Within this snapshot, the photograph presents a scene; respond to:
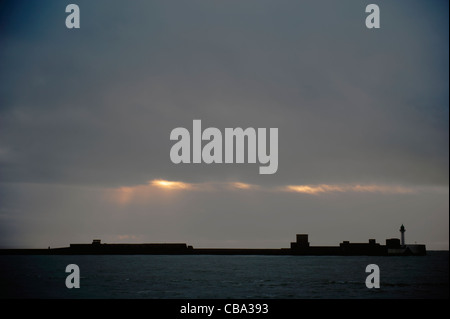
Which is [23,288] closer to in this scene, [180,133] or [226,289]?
[226,289]

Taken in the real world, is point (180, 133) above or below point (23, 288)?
above

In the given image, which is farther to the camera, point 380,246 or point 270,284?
point 380,246

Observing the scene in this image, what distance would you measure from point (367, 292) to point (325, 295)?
17.0ft

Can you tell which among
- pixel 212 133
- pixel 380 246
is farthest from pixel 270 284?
pixel 380 246

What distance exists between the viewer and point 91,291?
5062cm
